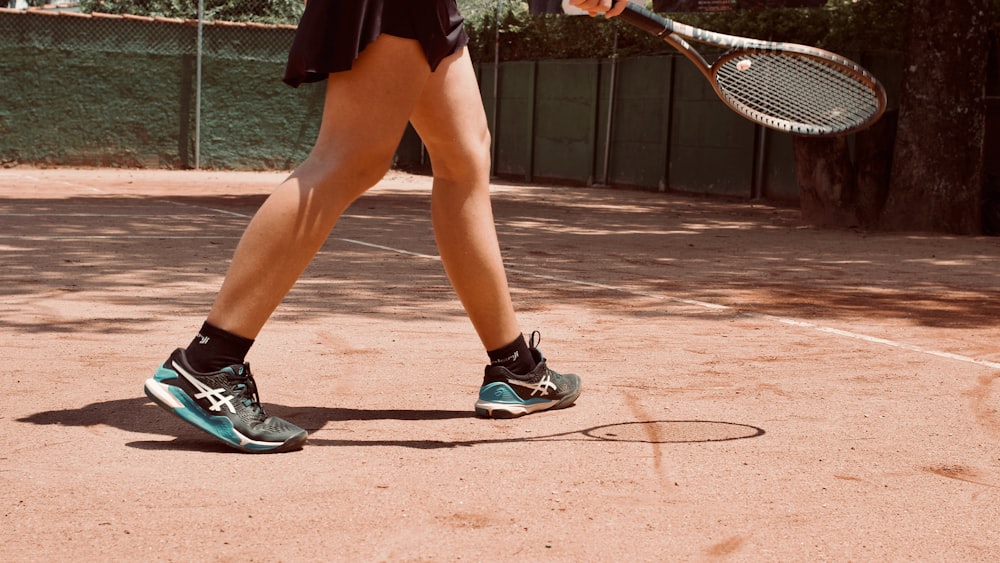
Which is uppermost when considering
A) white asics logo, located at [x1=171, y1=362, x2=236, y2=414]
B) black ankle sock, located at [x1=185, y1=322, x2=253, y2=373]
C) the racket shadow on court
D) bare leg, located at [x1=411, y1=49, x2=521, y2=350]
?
bare leg, located at [x1=411, y1=49, x2=521, y2=350]

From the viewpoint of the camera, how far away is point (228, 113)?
783 inches

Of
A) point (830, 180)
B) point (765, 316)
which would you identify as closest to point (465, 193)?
point (765, 316)

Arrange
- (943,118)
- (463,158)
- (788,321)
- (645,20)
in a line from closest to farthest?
(463,158)
(645,20)
(788,321)
(943,118)

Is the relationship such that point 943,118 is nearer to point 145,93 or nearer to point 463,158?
point 463,158

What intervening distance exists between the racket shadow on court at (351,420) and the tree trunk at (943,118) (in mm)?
7956

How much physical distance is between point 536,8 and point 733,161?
3897 millimetres

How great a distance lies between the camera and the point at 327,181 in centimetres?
326

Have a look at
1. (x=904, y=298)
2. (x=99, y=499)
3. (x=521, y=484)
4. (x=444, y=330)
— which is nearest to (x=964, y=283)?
(x=904, y=298)

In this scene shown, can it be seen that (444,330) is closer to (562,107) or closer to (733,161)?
(733,161)

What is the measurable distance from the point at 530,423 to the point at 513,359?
0.20 meters

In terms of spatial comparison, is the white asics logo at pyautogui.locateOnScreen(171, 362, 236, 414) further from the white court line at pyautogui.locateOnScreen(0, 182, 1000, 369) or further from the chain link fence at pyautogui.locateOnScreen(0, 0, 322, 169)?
the chain link fence at pyautogui.locateOnScreen(0, 0, 322, 169)

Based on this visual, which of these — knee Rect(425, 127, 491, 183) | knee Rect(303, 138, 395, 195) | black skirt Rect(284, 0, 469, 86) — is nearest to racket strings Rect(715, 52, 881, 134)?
knee Rect(425, 127, 491, 183)

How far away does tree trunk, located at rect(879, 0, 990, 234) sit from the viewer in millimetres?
10844

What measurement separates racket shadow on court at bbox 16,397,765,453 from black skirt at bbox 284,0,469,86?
90cm
